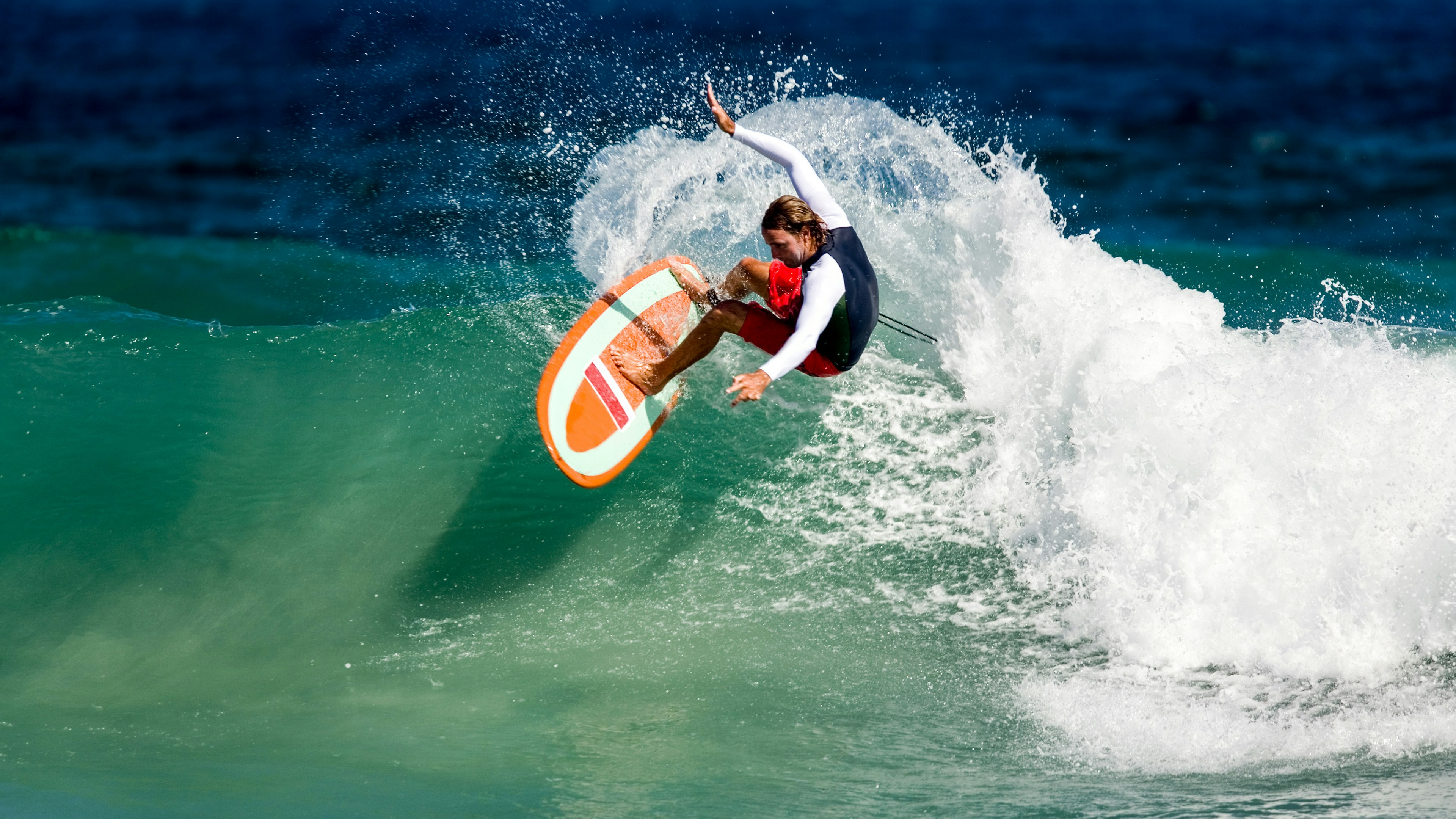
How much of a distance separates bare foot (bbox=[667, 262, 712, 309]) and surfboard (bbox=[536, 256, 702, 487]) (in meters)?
0.02

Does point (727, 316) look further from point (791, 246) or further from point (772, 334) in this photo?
point (791, 246)

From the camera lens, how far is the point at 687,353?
18.3 ft

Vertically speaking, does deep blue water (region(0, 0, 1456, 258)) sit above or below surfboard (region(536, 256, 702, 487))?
above

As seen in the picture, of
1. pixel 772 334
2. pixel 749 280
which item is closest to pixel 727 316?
pixel 772 334

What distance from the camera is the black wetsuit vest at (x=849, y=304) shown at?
509 cm

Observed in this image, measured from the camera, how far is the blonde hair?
481cm

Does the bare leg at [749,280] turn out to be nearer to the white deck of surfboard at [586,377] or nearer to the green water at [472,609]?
the white deck of surfboard at [586,377]

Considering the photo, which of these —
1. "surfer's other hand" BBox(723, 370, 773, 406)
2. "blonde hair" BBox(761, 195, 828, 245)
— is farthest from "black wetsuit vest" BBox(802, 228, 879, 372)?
"surfer's other hand" BBox(723, 370, 773, 406)

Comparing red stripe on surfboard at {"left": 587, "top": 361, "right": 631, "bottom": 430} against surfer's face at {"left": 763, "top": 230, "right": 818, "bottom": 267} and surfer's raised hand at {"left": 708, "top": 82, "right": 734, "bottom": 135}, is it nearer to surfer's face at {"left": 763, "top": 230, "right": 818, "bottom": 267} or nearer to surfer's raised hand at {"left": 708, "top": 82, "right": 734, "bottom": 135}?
surfer's face at {"left": 763, "top": 230, "right": 818, "bottom": 267}

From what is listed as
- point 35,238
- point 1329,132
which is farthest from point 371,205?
point 1329,132

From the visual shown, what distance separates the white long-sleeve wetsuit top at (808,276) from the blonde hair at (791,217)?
0.59ft

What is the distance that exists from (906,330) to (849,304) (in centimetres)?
226

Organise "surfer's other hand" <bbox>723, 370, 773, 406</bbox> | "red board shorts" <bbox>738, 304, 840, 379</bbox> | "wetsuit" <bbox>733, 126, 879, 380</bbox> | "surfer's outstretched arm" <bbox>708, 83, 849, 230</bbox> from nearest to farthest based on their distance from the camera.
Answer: "surfer's other hand" <bbox>723, 370, 773, 406</bbox> < "wetsuit" <bbox>733, 126, 879, 380</bbox> < "surfer's outstretched arm" <bbox>708, 83, 849, 230</bbox> < "red board shorts" <bbox>738, 304, 840, 379</bbox>

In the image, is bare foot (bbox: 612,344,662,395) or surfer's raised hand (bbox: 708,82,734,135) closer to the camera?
surfer's raised hand (bbox: 708,82,734,135)
